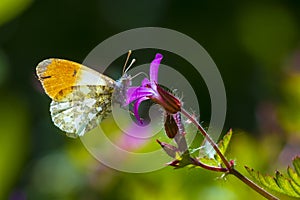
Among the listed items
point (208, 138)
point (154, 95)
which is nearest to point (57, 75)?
point (154, 95)

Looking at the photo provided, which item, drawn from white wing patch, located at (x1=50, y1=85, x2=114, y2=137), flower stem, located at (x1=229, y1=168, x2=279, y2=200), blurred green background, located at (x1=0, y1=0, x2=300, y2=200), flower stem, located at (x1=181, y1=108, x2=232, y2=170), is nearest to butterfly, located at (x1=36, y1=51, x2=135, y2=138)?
white wing patch, located at (x1=50, y1=85, x2=114, y2=137)

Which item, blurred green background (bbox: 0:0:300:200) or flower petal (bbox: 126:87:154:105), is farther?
blurred green background (bbox: 0:0:300:200)

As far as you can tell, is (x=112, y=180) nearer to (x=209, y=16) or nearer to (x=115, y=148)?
(x=115, y=148)

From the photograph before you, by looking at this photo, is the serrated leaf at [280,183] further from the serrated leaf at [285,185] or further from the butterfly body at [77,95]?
the butterfly body at [77,95]

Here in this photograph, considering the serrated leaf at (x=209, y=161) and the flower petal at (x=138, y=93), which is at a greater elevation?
the flower petal at (x=138, y=93)

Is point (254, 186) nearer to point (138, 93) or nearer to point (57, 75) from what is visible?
point (138, 93)

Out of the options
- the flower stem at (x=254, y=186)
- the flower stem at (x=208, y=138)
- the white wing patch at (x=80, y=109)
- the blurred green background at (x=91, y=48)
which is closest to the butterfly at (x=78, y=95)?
the white wing patch at (x=80, y=109)

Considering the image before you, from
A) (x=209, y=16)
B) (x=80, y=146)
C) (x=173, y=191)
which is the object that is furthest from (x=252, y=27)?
(x=173, y=191)

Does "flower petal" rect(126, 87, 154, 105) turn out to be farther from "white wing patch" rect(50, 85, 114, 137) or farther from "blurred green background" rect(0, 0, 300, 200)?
"blurred green background" rect(0, 0, 300, 200)
